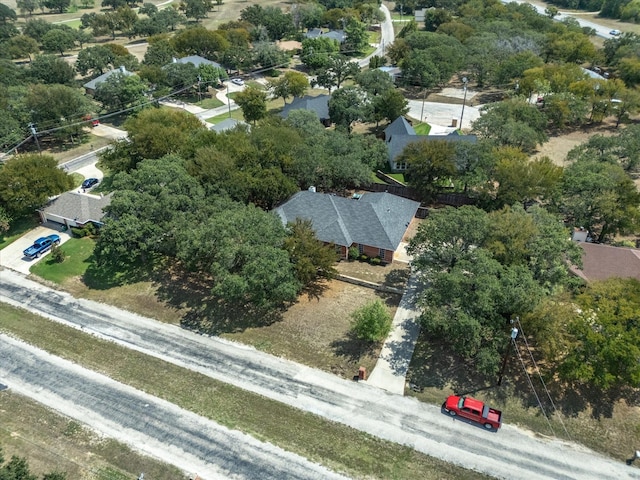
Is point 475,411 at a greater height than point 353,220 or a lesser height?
lesser

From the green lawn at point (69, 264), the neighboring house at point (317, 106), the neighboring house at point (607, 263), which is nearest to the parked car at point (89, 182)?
the green lawn at point (69, 264)

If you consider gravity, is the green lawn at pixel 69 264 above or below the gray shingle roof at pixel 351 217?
below

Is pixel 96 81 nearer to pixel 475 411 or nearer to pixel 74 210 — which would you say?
pixel 74 210

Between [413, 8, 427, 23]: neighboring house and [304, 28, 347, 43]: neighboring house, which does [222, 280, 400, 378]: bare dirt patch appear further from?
[413, 8, 427, 23]: neighboring house

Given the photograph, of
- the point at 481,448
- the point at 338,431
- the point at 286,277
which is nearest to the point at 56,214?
the point at 286,277

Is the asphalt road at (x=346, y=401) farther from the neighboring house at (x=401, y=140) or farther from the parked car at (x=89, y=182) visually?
the neighboring house at (x=401, y=140)

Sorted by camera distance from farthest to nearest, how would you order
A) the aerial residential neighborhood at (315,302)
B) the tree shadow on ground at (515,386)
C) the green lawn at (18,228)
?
1. the green lawn at (18,228)
2. the tree shadow on ground at (515,386)
3. the aerial residential neighborhood at (315,302)

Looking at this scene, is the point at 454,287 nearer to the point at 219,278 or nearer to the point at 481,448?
the point at 481,448

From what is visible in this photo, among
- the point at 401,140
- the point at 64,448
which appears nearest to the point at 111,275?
the point at 64,448
